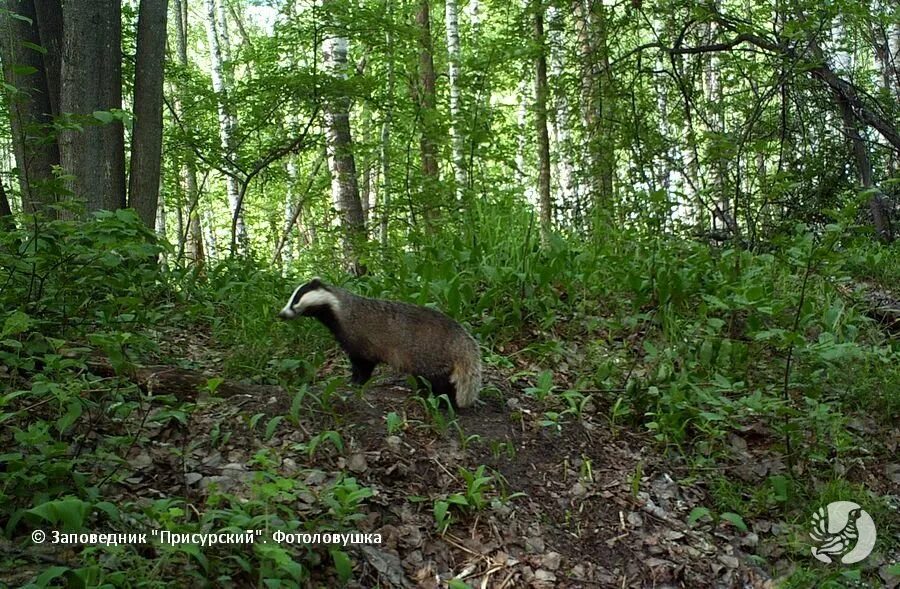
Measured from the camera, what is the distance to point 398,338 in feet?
15.4

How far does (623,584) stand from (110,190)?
16.8 ft

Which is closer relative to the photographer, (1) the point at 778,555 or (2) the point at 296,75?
(1) the point at 778,555

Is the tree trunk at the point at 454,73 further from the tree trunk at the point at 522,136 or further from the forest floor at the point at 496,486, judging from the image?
the forest floor at the point at 496,486

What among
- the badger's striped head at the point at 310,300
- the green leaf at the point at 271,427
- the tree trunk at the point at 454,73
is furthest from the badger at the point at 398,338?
the tree trunk at the point at 454,73

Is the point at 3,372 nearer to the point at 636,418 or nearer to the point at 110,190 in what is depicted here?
the point at 110,190

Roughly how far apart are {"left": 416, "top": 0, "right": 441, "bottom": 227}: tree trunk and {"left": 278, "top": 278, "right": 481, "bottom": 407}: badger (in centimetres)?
251

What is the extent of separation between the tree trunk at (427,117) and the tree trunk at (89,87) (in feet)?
10.0

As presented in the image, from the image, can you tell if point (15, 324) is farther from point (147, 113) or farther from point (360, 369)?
point (147, 113)

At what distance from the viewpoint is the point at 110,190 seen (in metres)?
5.91

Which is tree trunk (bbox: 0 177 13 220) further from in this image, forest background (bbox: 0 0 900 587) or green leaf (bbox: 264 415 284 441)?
green leaf (bbox: 264 415 284 441)

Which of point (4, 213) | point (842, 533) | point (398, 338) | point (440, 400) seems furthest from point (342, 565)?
point (4, 213)

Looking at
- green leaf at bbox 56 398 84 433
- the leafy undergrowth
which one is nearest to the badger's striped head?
the leafy undergrowth

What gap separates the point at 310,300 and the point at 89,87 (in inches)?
113

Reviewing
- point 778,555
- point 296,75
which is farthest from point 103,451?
point 296,75
